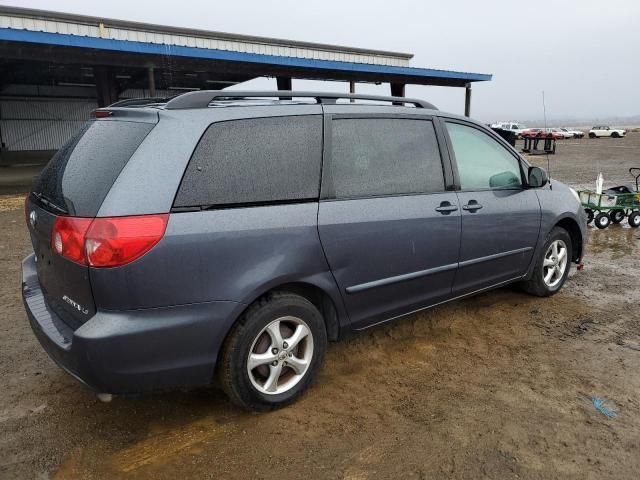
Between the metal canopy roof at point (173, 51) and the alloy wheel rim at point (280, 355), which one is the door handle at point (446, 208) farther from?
the metal canopy roof at point (173, 51)

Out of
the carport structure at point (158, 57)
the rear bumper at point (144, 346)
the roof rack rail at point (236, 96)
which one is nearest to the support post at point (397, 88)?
the carport structure at point (158, 57)

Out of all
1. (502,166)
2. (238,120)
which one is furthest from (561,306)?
(238,120)

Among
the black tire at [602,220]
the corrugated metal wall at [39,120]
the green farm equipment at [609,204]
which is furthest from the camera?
the corrugated metal wall at [39,120]

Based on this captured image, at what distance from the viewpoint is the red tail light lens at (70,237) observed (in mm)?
2256

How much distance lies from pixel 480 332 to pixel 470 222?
92 centimetres

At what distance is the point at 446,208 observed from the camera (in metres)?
3.44

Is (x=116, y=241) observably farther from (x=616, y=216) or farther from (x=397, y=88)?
(x=397, y=88)

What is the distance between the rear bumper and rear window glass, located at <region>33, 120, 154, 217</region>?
0.54 m

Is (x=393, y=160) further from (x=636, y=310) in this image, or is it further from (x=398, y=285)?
(x=636, y=310)

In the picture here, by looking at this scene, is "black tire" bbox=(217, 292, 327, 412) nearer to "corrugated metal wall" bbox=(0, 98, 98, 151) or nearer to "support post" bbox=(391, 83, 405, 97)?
"support post" bbox=(391, 83, 405, 97)

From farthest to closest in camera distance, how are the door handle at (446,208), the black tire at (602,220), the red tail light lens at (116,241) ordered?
the black tire at (602,220)
the door handle at (446,208)
the red tail light lens at (116,241)

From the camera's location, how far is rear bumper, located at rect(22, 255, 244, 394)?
2242 millimetres

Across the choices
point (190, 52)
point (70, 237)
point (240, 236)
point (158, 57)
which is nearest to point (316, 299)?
point (240, 236)

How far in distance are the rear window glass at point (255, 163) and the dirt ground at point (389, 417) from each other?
1.24m
